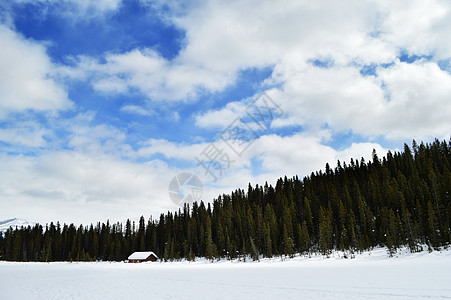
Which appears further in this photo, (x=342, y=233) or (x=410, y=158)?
(x=410, y=158)

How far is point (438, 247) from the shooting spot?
5550 cm

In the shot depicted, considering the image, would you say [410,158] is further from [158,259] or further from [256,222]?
[158,259]

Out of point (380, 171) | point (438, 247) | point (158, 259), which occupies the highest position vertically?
point (380, 171)

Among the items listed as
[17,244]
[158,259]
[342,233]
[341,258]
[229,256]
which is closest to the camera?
[341,258]

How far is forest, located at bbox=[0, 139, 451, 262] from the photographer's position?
68.1 metres

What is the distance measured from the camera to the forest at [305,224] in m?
68.1

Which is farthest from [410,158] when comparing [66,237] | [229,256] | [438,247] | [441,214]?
[66,237]

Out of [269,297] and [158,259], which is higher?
[269,297]

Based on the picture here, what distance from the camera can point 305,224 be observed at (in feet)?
275

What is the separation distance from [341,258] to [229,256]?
40.0 meters

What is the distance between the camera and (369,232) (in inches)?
2977

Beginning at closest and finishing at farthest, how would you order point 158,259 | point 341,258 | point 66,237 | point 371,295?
point 371,295
point 341,258
point 158,259
point 66,237

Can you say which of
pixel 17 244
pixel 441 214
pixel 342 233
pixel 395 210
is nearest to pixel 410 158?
pixel 395 210

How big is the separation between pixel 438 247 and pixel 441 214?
1414 cm
